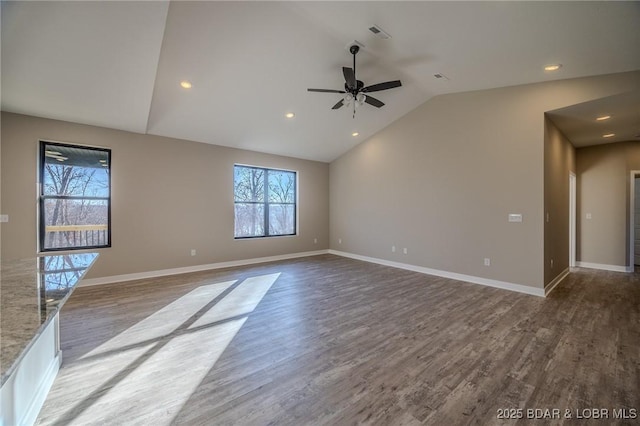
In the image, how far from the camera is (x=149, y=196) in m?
5.09

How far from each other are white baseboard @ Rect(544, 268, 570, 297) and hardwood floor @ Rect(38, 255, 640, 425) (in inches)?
4.9

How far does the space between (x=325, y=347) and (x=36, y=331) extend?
216cm

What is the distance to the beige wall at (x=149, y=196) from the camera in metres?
4.00

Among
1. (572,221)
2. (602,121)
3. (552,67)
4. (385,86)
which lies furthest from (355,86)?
(572,221)

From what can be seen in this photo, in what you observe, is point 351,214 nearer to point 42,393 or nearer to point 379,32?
point 379,32

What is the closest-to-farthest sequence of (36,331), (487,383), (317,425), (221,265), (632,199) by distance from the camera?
(36,331) → (317,425) → (487,383) → (632,199) → (221,265)

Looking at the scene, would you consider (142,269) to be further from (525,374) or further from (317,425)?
(525,374)

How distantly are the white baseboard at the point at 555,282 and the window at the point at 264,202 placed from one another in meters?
5.36

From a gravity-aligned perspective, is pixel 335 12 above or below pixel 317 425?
above

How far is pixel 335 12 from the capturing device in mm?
3051

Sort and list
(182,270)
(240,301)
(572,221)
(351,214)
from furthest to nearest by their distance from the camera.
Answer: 1. (351,214)
2. (572,221)
3. (182,270)
4. (240,301)

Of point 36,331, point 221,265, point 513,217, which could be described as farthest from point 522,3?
point 221,265

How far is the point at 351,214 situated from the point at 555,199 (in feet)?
13.6

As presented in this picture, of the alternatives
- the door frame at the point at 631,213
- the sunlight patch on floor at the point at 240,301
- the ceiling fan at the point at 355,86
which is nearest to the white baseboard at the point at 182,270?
the sunlight patch on floor at the point at 240,301
